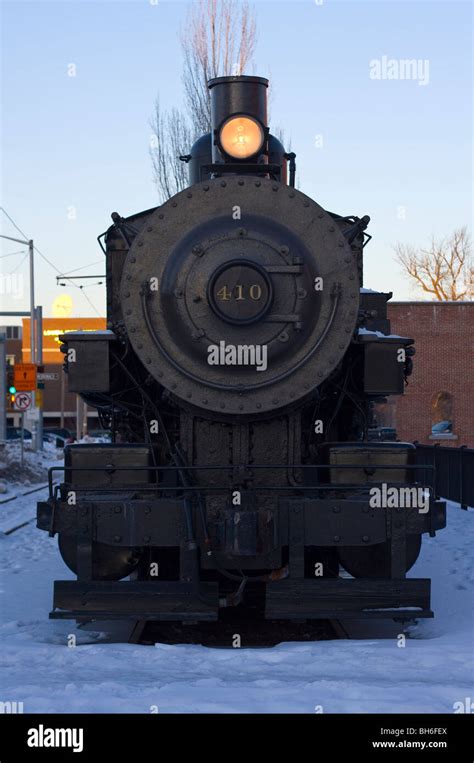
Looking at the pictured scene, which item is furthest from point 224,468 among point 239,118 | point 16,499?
point 16,499

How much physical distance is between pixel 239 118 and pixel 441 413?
109 ft

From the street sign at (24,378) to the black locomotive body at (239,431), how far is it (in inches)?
848

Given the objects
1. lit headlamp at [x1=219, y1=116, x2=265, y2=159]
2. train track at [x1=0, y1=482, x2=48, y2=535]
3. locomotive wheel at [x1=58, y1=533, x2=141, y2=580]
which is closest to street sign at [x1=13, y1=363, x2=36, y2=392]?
train track at [x1=0, y1=482, x2=48, y2=535]

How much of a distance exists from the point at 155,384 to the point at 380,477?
1892mm

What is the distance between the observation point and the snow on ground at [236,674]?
489cm

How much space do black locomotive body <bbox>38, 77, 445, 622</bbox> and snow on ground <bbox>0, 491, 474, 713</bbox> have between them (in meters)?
0.56

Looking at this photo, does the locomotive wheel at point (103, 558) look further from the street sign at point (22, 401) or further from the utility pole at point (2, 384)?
the utility pole at point (2, 384)

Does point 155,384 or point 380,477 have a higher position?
point 155,384

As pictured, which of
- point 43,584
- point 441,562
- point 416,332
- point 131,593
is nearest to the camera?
point 131,593

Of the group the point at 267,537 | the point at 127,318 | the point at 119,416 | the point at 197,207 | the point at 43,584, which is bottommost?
the point at 43,584

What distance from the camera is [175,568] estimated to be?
319 inches

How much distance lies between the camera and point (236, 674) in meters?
5.66

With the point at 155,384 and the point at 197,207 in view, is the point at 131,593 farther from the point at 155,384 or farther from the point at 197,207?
the point at 197,207
